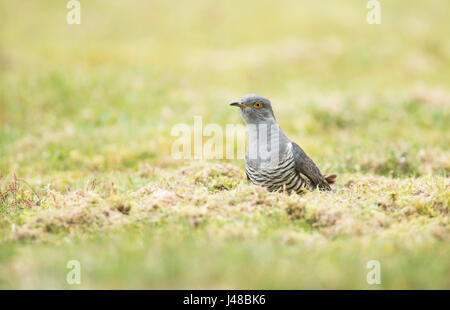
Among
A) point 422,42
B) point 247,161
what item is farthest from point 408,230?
point 422,42

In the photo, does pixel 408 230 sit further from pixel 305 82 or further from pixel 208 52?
pixel 208 52

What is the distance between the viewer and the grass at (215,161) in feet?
12.8

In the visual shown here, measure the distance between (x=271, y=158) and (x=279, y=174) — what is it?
0.83 feet

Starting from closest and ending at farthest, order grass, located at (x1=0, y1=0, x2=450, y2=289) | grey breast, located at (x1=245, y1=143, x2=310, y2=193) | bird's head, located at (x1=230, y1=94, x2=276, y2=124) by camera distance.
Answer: grass, located at (x1=0, y1=0, x2=450, y2=289) → grey breast, located at (x1=245, y1=143, x2=310, y2=193) → bird's head, located at (x1=230, y1=94, x2=276, y2=124)

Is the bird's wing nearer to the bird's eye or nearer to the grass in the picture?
the grass

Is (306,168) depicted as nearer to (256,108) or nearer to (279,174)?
(279,174)

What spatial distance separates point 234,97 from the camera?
48.3 feet

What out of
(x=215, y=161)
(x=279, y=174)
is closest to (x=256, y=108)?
(x=279, y=174)

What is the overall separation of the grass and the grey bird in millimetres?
498

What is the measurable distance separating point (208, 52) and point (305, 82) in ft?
17.1

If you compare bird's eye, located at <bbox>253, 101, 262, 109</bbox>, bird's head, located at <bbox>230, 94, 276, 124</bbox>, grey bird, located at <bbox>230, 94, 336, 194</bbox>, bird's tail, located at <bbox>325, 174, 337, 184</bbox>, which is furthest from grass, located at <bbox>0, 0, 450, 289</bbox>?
bird's eye, located at <bbox>253, 101, 262, 109</bbox>

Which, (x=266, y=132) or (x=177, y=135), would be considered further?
(x=177, y=135)

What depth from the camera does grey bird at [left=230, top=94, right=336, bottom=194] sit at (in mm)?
6094

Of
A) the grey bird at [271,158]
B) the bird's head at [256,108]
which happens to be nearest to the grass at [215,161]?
the grey bird at [271,158]
